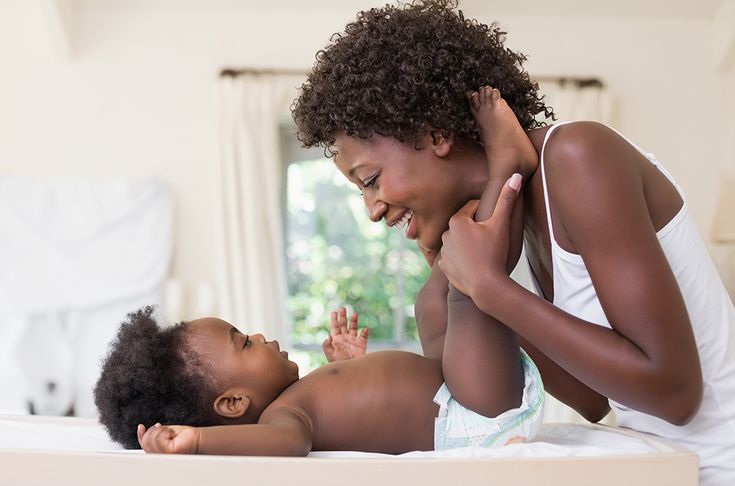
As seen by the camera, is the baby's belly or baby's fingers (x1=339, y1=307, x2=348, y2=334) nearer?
the baby's belly

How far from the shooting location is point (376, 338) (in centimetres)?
502

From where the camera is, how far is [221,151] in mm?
4684

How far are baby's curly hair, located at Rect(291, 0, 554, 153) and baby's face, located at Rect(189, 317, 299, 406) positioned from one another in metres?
0.37

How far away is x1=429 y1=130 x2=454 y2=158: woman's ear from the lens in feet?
4.25

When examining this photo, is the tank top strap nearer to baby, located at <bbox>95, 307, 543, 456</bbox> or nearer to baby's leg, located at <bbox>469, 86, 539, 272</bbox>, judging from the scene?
baby's leg, located at <bbox>469, 86, 539, 272</bbox>

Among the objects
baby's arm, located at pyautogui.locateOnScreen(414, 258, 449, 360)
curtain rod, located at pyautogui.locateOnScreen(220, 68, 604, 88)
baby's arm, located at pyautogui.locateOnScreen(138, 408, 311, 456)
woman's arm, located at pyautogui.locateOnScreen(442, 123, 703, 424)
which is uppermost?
curtain rod, located at pyautogui.locateOnScreen(220, 68, 604, 88)

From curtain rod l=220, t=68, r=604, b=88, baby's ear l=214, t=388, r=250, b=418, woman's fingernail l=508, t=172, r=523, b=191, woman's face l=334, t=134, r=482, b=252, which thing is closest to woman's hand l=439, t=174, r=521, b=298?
woman's fingernail l=508, t=172, r=523, b=191

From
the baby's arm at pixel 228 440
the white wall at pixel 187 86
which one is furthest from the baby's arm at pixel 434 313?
the white wall at pixel 187 86

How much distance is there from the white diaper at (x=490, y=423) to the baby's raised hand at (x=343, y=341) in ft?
1.52

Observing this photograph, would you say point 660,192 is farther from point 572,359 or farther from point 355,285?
point 355,285

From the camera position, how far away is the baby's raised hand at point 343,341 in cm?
177

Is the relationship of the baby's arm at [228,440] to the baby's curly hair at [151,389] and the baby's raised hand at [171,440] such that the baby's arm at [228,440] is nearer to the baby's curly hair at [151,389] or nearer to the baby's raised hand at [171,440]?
the baby's raised hand at [171,440]

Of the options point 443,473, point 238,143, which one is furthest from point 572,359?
point 238,143

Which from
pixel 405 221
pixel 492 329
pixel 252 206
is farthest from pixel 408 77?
pixel 252 206
